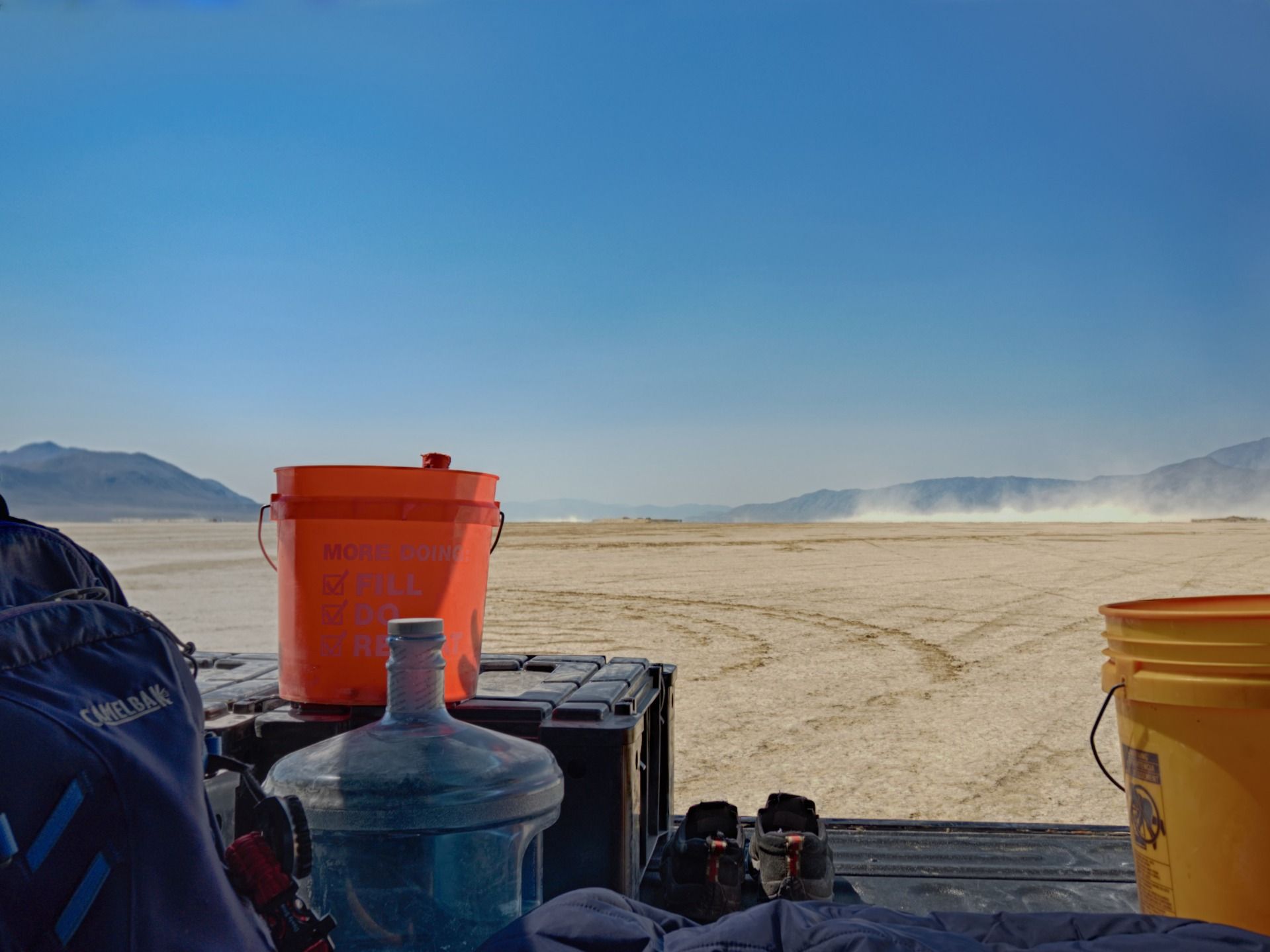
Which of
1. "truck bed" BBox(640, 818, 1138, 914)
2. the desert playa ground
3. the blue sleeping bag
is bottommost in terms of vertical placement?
the desert playa ground

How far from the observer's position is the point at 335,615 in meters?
2.01

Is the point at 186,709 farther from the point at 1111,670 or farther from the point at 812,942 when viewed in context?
the point at 1111,670

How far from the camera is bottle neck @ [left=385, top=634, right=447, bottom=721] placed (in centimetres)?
154

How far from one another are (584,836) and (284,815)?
0.76 meters

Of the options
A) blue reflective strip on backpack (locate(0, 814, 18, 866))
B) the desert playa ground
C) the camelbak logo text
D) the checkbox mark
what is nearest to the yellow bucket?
the checkbox mark

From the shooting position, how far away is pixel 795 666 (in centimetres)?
710

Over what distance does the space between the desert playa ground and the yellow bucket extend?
7.22 feet

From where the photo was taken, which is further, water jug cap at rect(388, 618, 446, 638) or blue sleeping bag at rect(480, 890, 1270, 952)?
water jug cap at rect(388, 618, 446, 638)

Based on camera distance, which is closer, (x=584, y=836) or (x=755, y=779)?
(x=584, y=836)

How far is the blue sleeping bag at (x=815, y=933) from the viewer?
4.30 feet

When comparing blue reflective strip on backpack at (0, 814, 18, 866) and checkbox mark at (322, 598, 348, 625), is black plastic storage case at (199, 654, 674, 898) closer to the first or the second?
checkbox mark at (322, 598, 348, 625)

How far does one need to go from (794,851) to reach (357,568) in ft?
3.44

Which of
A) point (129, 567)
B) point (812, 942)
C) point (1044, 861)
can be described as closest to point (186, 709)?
point (812, 942)

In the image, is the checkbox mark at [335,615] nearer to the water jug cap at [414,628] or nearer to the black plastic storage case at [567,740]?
the black plastic storage case at [567,740]
